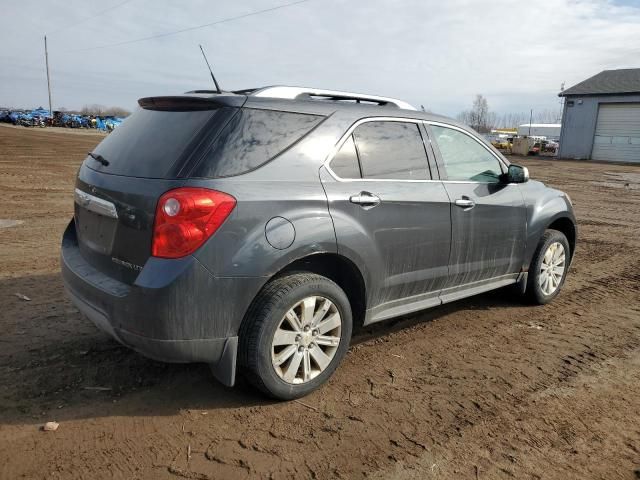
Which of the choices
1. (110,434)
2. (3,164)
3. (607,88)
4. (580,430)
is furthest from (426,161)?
(607,88)

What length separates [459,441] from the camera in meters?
2.77

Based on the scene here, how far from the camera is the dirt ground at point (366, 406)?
2.54 m

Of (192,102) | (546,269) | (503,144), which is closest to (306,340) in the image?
(192,102)

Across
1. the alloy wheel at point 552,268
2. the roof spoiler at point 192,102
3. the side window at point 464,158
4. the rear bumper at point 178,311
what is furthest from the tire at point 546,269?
the roof spoiler at point 192,102

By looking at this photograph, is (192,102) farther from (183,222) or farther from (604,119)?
(604,119)

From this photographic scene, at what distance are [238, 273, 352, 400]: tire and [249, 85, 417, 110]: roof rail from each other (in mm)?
1174

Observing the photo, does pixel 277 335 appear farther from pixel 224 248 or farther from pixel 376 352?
pixel 376 352

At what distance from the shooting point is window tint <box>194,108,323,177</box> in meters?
2.77

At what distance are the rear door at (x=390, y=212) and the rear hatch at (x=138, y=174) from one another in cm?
82

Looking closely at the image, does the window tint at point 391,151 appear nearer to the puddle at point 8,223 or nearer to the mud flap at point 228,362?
the mud flap at point 228,362

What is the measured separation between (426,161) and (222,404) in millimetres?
2289

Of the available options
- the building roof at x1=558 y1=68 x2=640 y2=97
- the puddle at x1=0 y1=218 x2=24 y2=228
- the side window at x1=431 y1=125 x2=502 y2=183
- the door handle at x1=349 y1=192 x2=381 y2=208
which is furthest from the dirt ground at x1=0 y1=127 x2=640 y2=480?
the building roof at x1=558 y1=68 x2=640 y2=97

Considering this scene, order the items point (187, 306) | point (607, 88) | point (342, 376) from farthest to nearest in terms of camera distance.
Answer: point (607, 88)
point (342, 376)
point (187, 306)

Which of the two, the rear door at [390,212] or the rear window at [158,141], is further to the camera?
the rear door at [390,212]
